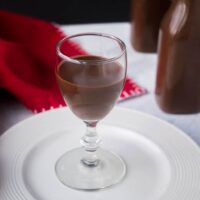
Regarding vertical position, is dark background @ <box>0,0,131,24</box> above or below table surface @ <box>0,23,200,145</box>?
below

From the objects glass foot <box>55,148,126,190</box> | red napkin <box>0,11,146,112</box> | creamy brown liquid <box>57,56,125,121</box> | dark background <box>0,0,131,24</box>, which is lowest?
dark background <box>0,0,131,24</box>

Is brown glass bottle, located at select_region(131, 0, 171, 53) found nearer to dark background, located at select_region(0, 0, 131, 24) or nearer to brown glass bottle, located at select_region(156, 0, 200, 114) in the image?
brown glass bottle, located at select_region(156, 0, 200, 114)

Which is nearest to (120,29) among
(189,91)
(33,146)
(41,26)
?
(41,26)

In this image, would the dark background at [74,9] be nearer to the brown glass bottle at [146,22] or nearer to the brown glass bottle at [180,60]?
the brown glass bottle at [146,22]

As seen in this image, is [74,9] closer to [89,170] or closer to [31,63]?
[31,63]

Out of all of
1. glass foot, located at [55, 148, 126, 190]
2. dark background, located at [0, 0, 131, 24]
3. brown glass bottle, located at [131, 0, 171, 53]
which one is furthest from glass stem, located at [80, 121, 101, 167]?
dark background, located at [0, 0, 131, 24]

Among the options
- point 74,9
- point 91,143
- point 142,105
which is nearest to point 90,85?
point 91,143

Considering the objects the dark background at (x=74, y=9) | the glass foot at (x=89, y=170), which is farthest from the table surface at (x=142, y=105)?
the dark background at (x=74, y=9)
